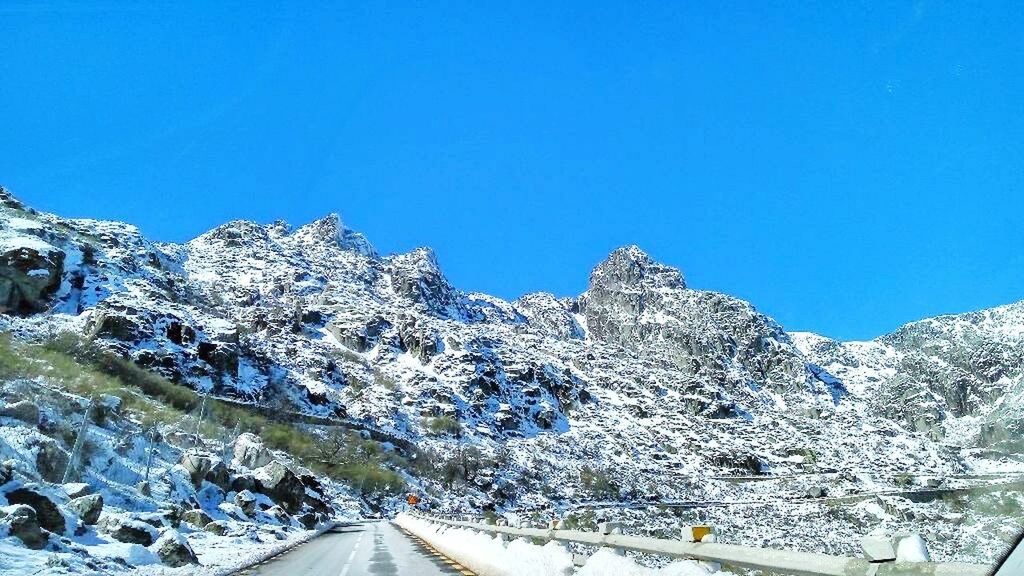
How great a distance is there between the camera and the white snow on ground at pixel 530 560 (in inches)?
240

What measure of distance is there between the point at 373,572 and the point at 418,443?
159393 millimetres

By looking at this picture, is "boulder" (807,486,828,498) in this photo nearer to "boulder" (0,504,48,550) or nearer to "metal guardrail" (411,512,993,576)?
"boulder" (0,504,48,550)

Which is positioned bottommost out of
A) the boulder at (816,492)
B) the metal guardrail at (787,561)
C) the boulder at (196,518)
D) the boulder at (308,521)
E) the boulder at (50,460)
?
the boulder at (308,521)

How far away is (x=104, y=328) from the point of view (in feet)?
411

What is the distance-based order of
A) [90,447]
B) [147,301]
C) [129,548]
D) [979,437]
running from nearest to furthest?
[979,437] < [129,548] < [90,447] < [147,301]

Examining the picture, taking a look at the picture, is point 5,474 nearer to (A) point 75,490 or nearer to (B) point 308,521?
(A) point 75,490

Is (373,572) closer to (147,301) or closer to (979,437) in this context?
(979,437)

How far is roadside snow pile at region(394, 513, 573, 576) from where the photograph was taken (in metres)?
9.34

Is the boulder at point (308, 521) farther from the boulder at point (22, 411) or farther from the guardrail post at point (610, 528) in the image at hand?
the guardrail post at point (610, 528)

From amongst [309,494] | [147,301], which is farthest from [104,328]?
[309,494]

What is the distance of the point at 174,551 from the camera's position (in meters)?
16.2

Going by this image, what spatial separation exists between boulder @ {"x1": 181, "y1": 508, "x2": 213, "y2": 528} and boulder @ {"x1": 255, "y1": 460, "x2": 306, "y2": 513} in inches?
692

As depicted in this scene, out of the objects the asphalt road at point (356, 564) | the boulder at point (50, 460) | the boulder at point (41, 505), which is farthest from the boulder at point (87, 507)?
the boulder at point (50, 460)

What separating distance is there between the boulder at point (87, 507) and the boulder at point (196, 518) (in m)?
10.2
